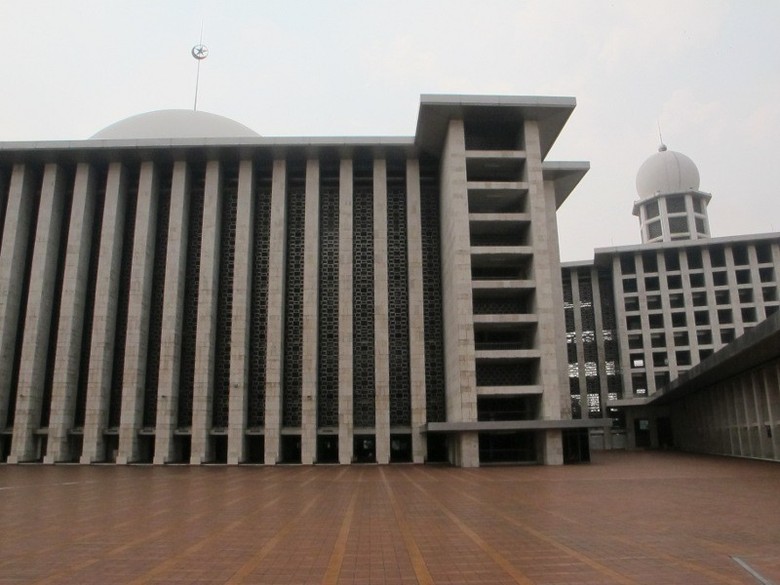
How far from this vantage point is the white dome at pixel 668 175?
227ft

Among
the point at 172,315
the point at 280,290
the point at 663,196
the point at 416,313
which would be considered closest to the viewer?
the point at 416,313

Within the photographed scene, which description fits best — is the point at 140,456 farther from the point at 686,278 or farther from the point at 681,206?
the point at 681,206

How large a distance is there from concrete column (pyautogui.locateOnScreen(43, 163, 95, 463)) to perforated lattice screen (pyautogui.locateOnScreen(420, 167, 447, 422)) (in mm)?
20863

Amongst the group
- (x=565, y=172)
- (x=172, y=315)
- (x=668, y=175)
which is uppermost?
(x=668, y=175)

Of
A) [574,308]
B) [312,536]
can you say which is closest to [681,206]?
[574,308]

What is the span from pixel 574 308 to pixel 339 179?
28597 mm

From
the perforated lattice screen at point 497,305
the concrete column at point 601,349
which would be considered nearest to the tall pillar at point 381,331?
the perforated lattice screen at point 497,305

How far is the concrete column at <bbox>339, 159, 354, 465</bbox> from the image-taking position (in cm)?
3456

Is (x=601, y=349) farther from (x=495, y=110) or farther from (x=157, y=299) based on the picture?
(x=157, y=299)

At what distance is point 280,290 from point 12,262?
54.8ft

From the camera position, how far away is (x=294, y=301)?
37.3 meters

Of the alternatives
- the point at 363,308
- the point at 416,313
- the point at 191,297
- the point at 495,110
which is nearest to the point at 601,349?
the point at 416,313

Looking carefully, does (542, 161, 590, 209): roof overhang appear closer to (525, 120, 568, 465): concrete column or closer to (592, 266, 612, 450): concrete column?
(525, 120, 568, 465): concrete column

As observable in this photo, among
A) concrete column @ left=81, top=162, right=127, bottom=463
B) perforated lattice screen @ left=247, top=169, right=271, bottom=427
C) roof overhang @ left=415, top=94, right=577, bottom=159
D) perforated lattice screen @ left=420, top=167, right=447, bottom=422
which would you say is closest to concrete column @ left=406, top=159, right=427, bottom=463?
perforated lattice screen @ left=420, top=167, right=447, bottom=422
